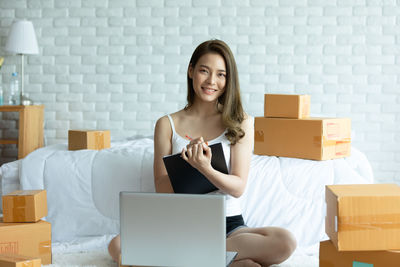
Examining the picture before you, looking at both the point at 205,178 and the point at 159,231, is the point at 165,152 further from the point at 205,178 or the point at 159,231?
the point at 159,231

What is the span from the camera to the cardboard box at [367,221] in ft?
5.36

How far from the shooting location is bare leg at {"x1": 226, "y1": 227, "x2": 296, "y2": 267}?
2059mm

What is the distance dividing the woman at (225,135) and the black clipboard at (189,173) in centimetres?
5

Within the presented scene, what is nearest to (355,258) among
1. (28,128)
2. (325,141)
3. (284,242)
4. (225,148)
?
(284,242)

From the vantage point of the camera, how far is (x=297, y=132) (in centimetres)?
287

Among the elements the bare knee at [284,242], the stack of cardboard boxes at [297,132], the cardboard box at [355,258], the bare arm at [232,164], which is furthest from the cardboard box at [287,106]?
the cardboard box at [355,258]

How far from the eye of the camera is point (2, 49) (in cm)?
447

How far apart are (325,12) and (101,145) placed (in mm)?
2257

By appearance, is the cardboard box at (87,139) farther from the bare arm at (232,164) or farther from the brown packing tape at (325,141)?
the brown packing tape at (325,141)

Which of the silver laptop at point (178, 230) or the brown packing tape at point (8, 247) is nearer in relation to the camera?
the silver laptop at point (178, 230)

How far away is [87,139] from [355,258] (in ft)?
5.99

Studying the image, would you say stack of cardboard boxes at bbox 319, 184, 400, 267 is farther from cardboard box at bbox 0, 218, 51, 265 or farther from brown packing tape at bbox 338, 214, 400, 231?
cardboard box at bbox 0, 218, 51, 265


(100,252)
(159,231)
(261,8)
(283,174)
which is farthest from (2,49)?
(159,231)

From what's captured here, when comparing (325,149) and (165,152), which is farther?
(325,149)
